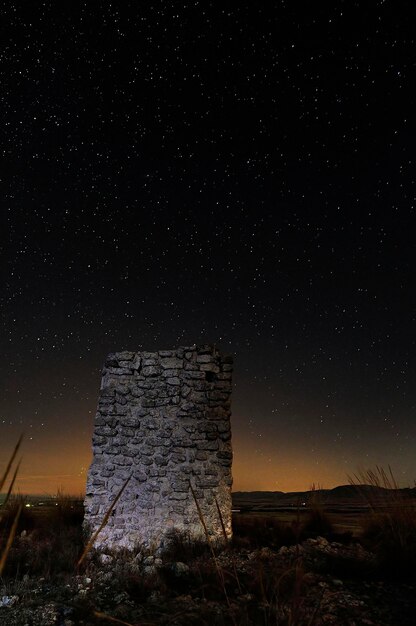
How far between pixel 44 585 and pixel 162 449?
2.60 meters

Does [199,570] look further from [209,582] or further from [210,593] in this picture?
[209,582]

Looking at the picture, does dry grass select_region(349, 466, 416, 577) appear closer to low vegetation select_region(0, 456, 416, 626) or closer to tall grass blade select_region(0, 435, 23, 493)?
low vegetation select_region(0, 456, 416, 626)

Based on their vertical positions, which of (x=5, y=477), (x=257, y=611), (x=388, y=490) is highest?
(x=388, y=490)

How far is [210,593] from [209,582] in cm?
45

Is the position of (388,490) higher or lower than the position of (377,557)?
higher

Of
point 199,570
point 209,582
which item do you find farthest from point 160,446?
point 199,570

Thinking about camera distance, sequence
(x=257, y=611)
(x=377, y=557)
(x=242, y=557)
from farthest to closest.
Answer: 1. (x=242, y=557)
2. (x=377, y=557)
3. (x=257, y=611)

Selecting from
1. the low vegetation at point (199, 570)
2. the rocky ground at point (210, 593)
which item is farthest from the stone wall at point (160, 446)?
the rocky ground at point (210, 593)

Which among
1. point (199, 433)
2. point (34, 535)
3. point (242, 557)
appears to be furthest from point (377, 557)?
point (34, 535)

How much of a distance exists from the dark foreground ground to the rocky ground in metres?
0.01

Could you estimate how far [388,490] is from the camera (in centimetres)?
635

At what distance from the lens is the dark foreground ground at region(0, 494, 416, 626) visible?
4.37 m

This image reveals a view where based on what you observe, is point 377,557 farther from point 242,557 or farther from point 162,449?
point 162,449

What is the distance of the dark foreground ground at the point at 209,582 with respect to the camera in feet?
14.3
